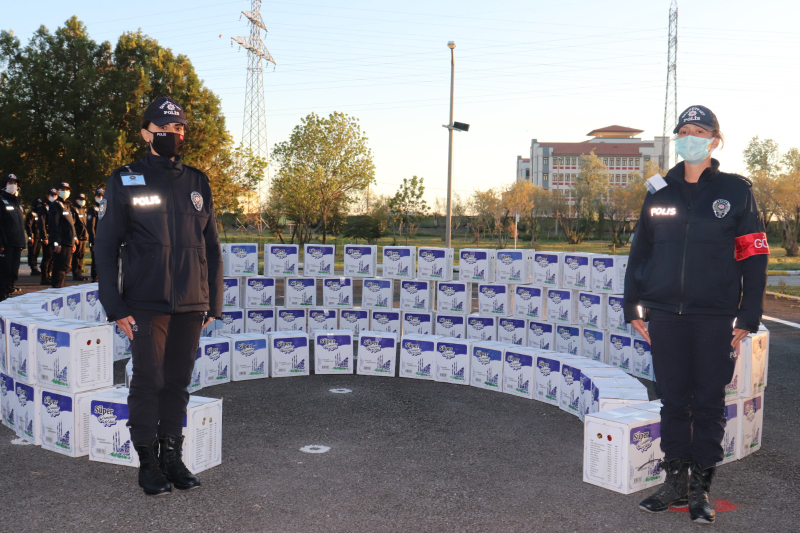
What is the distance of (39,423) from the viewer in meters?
5.68

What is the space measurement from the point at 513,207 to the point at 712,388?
55.9 metres

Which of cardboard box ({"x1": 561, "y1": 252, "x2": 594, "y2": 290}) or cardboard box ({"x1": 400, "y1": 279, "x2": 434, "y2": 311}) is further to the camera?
cardboard box ({"x1": 400, "y1": 279, "x2": 434, "y2": 311})

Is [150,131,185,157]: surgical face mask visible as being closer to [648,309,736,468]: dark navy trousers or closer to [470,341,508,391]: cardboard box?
[648,309,736,468]: dark navy trousers

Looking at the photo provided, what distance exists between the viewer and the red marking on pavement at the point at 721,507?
4516mm

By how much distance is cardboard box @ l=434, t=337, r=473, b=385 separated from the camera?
860 centimetres

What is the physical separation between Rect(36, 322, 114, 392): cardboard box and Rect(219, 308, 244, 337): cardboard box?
4.93 meters

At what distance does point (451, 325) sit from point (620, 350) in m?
2.54

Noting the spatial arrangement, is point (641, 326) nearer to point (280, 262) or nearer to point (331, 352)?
point (331, 352)

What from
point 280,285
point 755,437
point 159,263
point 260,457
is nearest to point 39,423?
point 260,457

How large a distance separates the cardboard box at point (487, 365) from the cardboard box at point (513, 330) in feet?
5.50

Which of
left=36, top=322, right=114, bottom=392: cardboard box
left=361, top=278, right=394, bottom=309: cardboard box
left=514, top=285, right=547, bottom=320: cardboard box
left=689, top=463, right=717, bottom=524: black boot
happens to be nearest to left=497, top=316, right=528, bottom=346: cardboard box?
left=514, top=285, right=547, bottom=320: cardboard box

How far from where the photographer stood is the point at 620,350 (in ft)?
30.7

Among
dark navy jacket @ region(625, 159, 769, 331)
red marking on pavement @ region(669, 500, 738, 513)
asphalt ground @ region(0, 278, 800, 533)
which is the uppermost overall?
dark navy jacket @ region(625, 159, 769, 331)

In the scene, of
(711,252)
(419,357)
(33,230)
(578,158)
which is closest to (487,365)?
(419,357)
